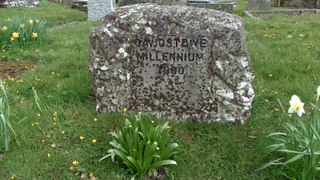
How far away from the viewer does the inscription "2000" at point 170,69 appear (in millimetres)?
4082

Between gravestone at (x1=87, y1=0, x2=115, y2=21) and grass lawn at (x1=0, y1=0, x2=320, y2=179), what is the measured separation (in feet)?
18.2

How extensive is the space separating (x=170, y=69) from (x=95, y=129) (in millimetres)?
983

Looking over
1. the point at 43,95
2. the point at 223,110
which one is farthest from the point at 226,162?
the point at 43,95

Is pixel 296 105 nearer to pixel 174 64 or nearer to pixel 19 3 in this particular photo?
pixel 174 64

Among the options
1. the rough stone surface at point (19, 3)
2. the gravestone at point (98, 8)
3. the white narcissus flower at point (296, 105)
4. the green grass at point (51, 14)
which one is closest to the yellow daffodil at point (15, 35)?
the gravestone at point (98, 8)

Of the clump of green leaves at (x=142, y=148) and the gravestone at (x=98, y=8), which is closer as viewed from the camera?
the clump of green leaves at (x=142, y=148)

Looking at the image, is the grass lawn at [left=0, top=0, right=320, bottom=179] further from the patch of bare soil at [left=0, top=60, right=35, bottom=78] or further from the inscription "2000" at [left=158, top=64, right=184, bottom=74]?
the inscription "2000" at [left=158, top=64, right=184, bottom=74]

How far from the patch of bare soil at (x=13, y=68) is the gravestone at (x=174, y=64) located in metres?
2.31

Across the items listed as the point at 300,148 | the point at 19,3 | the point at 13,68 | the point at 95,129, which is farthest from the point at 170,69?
the point at 19,3

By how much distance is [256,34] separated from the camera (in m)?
8.65

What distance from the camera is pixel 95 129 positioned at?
3.95 m

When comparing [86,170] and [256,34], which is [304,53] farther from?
[86,170]

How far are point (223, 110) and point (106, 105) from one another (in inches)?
48.7

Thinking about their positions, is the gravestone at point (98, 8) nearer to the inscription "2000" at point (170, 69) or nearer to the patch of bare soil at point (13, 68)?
the patch of bare soil at point (13, 68)
